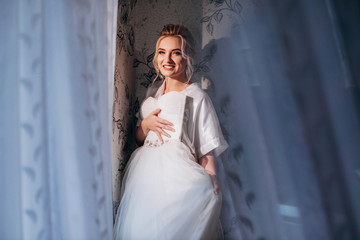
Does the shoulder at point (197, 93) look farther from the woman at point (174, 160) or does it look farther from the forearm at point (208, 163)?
the forearm at point (208, 163)

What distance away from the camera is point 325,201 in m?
0.60

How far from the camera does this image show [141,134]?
1.10m

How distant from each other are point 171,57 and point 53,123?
1.82 feet

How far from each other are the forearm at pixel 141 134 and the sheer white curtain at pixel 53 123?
1.16 ft

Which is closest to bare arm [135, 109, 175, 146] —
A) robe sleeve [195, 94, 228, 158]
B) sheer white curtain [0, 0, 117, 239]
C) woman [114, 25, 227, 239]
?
woman [114, 25, 227, 239]

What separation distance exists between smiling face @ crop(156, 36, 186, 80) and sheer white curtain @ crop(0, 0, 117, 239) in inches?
14.1

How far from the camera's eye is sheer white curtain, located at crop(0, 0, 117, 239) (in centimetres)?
56

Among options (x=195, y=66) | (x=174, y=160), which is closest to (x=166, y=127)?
(x=174, y=160)

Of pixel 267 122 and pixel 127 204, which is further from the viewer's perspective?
pixel 127 204

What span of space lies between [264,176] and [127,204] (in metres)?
0.52

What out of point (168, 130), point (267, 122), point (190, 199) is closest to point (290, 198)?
point (267, 122)

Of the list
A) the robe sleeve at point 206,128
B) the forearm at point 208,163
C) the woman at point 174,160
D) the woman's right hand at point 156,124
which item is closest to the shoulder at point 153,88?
the woman at point 174,160

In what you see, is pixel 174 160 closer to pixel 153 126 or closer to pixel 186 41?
pixel 153 126

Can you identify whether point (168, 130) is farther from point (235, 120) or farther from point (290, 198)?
point (290, 198)
